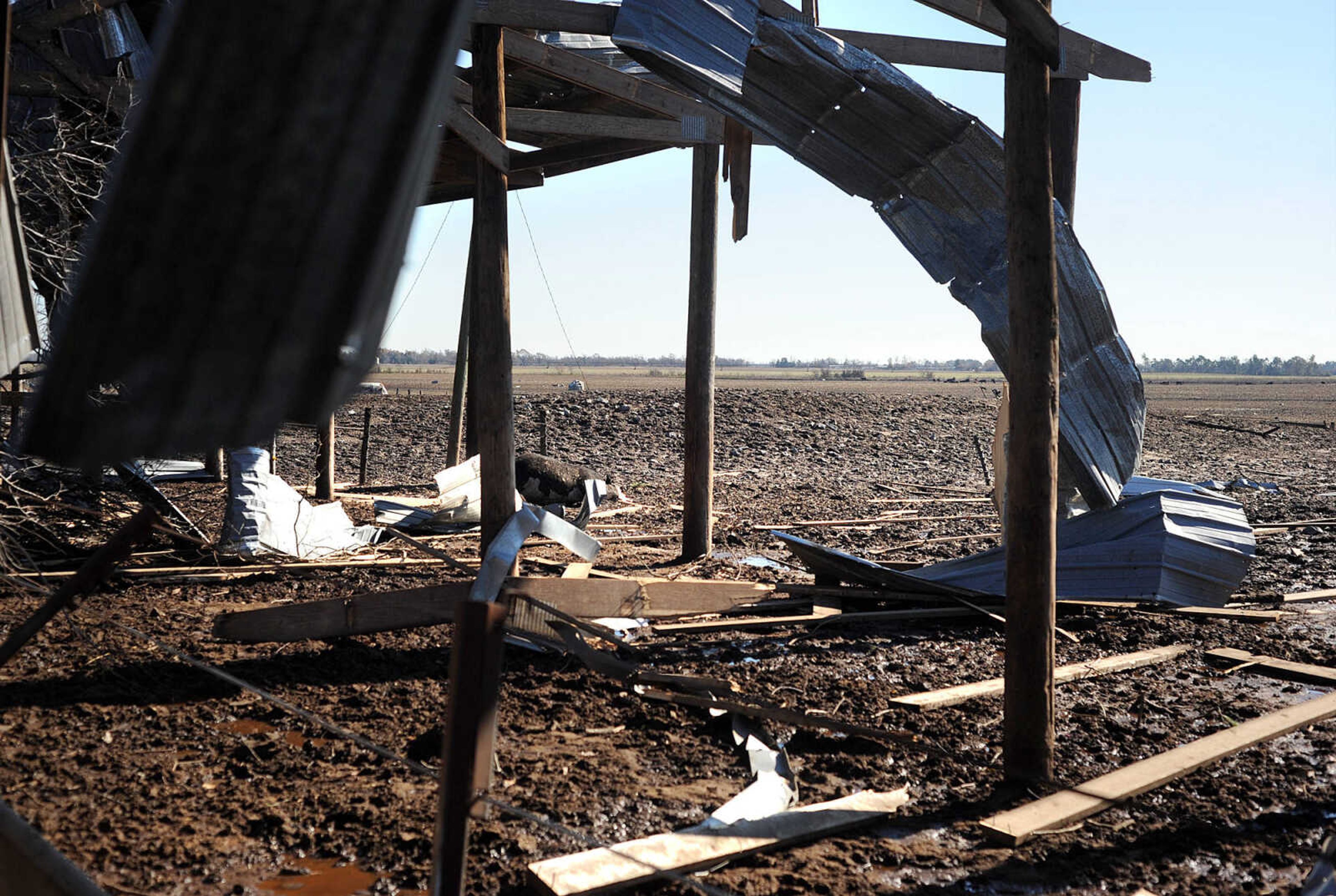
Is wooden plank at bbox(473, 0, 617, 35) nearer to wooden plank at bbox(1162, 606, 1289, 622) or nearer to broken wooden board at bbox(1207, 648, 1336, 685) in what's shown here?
broken wooden board at bbox(1207, 648, 1336, 685)

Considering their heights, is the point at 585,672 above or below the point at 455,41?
below

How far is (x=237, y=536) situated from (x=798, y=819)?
6.52 m

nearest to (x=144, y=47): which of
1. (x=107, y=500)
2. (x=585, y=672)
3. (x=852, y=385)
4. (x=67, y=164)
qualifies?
(x=67, y=164)

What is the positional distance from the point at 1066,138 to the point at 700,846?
5.51 m

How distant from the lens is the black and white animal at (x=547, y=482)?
40.6 ft

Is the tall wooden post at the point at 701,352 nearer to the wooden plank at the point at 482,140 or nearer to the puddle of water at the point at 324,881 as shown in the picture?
the wooden plank at the point at 482,140

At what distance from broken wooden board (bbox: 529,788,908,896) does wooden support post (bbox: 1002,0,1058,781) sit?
0.87 meters

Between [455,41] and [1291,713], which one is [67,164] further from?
[1291,713]

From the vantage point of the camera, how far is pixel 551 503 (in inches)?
482

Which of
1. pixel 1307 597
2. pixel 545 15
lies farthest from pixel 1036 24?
pixel 1307 597

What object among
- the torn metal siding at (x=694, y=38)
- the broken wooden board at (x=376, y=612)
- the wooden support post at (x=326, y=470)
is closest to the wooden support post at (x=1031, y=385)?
the torn metal siding at (x=694, y=38)

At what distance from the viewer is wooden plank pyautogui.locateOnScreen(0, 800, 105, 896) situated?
2.07 metres

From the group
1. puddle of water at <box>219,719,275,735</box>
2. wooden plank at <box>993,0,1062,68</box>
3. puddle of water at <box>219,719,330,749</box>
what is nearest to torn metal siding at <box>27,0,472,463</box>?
wooden plank at <box>993,0,1062,68</box>

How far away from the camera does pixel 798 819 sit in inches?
162
